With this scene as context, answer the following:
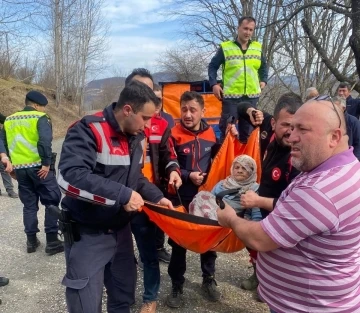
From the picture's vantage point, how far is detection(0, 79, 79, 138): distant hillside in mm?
20203

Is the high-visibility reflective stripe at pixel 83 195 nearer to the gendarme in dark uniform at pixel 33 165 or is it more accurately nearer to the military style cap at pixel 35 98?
the gendarme in dark uniform at pixel 33 165

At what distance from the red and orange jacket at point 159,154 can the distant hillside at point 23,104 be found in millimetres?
17634

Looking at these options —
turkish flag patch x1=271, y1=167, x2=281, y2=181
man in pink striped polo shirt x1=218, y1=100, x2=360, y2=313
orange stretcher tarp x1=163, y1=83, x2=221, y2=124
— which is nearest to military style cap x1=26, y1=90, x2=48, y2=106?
orange stretcher tarp x1=163, y1=83, x2=221, y2=124

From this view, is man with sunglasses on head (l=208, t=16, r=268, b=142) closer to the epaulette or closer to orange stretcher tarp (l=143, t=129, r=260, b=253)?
orange stretcher tarp (l=143, t=129, r=260, b=253)

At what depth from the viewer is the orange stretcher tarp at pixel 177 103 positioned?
24.7 feet

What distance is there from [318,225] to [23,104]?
Result: 2181cm

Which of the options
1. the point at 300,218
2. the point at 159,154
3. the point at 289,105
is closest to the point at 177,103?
the point at 159,154

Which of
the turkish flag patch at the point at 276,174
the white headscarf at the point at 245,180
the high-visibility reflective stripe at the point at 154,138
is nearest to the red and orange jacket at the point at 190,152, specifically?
the high-visibility reflective stripe at the point at 154,138

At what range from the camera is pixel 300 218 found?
5.46 feet

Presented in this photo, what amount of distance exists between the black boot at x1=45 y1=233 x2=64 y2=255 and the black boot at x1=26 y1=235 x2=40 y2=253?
23 cm

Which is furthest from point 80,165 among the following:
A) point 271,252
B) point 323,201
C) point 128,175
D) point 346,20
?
point 346,20

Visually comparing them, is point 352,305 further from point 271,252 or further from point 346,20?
point 346,20

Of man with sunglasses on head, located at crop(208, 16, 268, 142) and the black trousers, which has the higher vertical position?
man with sunglasses on head, located at crop(208, 16, 268, 142)

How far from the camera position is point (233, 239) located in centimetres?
279
